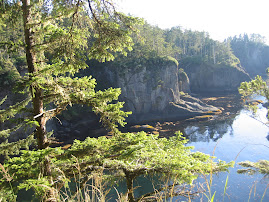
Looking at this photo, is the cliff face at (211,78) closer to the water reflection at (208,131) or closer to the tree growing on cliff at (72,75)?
the water reflection at (208,131)

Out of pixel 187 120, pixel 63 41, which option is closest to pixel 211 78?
pixel 187 120

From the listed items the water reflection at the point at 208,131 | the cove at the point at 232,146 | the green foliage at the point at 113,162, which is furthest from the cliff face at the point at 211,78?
the green foliage at the point at 113,162

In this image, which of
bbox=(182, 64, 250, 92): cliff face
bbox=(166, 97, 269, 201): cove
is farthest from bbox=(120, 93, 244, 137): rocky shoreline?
bbox=(182, 64, 250, 92): cliff face

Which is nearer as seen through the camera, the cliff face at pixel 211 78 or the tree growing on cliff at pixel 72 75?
the tree growing on cliff at pixel 72 75

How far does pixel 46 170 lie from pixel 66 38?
323 cm

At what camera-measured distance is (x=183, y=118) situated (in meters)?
37.9

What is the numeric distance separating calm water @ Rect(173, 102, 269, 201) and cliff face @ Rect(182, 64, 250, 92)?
81.8 ft

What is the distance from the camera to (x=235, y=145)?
954 inches

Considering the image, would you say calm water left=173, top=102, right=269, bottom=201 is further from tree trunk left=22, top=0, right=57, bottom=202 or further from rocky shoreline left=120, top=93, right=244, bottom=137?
tree trunk left=22, top=0, right=57, bottom=202

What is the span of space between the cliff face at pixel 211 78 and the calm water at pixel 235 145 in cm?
2494

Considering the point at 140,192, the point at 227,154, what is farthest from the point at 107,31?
the point at 227,154

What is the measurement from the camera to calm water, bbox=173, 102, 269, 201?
A: 15.8 metres

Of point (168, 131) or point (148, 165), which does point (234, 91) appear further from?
point (148, 165)

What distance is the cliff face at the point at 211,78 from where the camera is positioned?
6294 cm
